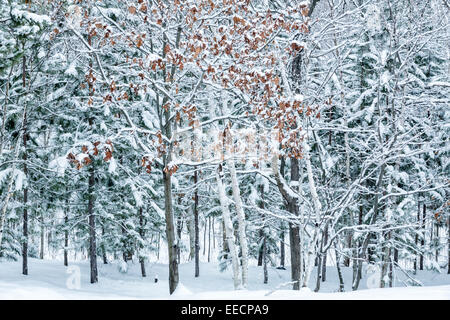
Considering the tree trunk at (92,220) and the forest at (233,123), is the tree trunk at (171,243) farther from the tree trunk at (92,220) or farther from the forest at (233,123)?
the tree trunk at (92,220)

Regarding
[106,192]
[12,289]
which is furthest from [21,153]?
[12,289]

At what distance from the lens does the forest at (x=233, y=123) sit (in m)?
7.93

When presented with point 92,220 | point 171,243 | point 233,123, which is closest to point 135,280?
point 92,220

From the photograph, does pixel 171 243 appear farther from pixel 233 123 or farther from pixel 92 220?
pixel 92 220

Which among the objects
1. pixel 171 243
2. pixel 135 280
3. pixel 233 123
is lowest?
pixel 135 280

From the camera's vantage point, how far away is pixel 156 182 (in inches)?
867

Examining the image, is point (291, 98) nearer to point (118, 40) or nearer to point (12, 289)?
point (118, 40)

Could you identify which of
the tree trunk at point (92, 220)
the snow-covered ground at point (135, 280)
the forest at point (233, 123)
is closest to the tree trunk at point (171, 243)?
the forest at point (233, 123)

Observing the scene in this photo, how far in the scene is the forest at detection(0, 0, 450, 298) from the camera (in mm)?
7930

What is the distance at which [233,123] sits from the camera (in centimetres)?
1213

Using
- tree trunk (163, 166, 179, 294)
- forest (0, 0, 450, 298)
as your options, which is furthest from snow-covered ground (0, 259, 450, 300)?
forest (0, 0, 450, 298)

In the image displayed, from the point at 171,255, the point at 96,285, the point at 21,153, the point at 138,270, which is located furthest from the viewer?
the point at 138,270

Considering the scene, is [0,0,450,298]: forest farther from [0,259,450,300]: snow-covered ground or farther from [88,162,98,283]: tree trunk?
[0,259,450,300]: snow-covered ground
